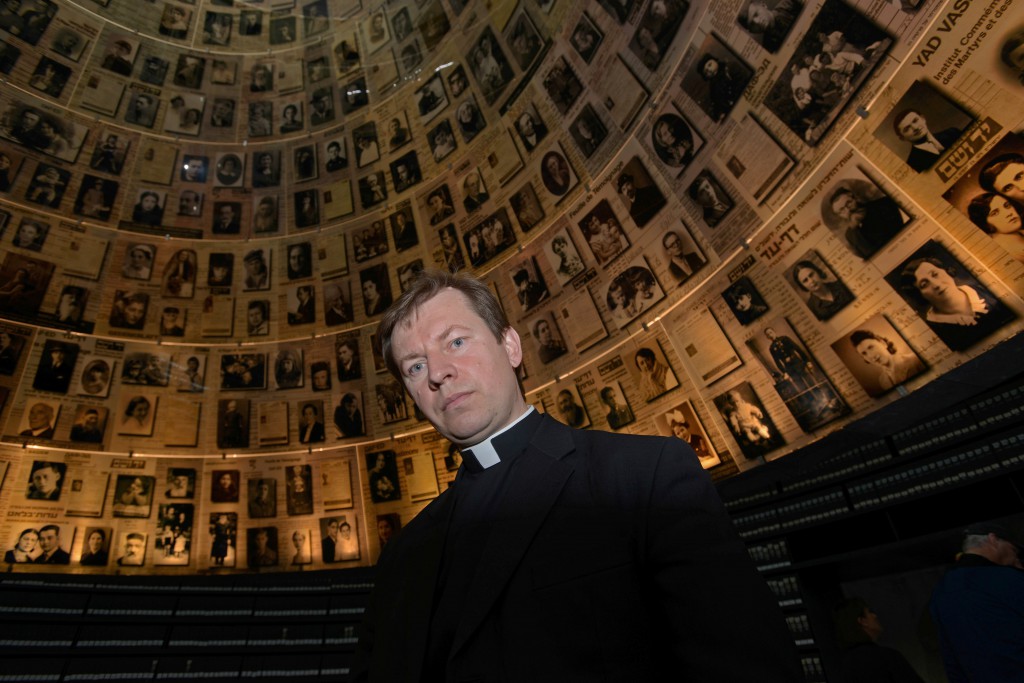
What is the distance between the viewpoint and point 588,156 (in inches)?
337

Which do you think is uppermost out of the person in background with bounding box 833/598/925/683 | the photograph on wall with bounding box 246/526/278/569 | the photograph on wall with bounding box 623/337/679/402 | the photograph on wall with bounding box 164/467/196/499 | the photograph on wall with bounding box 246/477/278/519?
the photograph on wall with bounding box 164/467/196/499

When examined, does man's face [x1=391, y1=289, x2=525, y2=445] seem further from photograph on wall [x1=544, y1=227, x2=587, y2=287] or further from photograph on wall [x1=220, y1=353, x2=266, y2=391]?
photograph on wall [x1=220, y1=353, x2=266, y2=391]

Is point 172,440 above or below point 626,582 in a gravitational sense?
above

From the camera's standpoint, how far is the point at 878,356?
5.12m

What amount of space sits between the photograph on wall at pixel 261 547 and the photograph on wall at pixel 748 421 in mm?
7701

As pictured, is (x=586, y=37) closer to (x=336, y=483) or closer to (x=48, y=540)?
(x=336, y=483)

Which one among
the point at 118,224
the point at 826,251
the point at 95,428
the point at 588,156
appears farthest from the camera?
the point at 118,224

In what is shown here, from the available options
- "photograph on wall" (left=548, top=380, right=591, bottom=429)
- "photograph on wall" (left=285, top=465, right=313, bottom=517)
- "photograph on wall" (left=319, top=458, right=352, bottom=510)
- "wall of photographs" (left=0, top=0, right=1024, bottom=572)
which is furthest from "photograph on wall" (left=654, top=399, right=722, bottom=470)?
"photograph on wall" (left=285, top=465, right=313, bottom=517)

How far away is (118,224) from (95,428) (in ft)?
12.6

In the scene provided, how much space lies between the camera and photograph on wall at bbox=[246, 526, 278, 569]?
393 inches

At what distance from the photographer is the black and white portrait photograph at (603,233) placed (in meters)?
8.00

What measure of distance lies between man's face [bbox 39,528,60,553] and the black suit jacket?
9.50 metres

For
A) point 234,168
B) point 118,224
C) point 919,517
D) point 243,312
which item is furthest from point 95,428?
point 919,517

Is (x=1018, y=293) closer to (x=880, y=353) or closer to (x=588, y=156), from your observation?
(x=880, y=353)
